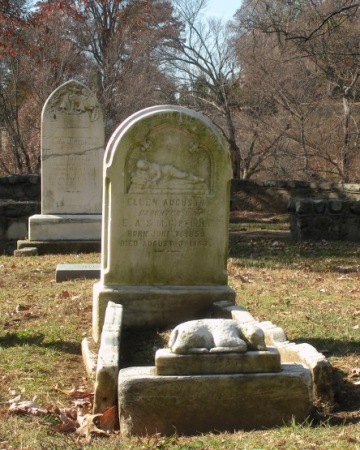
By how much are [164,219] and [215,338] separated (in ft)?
6.83

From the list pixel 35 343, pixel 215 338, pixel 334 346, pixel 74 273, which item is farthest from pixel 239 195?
pixel 215 338

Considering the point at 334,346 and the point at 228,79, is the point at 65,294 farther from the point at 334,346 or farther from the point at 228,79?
the point at 228,79

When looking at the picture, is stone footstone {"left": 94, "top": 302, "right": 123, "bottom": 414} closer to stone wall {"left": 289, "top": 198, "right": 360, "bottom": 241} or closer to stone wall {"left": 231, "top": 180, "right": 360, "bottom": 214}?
stone wall {"left": 289, "top": 198, "right": 360, "bottom": 241}

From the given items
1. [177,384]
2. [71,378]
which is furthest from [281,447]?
[71,378]

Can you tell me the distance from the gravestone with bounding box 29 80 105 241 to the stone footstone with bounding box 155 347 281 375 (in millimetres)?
8110

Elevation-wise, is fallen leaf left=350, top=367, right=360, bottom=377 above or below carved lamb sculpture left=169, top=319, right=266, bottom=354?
below

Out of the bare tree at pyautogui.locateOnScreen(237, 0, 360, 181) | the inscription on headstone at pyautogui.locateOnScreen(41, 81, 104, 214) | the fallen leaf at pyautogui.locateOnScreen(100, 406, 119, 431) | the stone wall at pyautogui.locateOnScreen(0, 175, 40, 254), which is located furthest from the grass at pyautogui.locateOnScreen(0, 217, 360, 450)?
A: the bare tree at pyautogui.locateOnScreen(237, 0, 360, 181)

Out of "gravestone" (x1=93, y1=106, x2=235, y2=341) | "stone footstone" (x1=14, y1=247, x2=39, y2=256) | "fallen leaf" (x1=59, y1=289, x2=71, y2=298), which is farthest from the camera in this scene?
"stone footstone" (x1=14, y1=247, x2=39, y2=256)

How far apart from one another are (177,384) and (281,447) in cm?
81

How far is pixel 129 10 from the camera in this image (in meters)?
25.4

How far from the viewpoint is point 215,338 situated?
14.7 feet

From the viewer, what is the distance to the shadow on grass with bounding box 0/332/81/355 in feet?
20.6

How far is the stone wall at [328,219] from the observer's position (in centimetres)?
1396

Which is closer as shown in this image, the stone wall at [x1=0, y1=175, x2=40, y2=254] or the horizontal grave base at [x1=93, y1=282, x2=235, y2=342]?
the horizontal grave base at [x1=93, y1=282, x2=235, y2=342]
